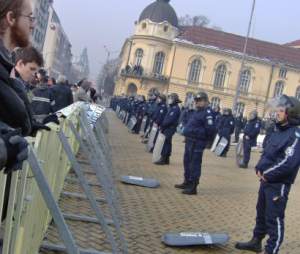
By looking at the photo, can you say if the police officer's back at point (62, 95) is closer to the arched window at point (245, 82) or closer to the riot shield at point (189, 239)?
the riot shield at point (189, 239)

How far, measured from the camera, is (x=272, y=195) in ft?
20.5

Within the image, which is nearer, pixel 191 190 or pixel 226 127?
pixel 191 190

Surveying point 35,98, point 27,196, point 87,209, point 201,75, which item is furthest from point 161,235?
point 201,75

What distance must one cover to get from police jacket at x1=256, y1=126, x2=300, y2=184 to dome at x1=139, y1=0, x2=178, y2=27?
73093 millimetres

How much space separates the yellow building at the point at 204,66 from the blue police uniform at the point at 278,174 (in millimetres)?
67760

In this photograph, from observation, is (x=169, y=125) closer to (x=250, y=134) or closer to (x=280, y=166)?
(x=250, y=134)

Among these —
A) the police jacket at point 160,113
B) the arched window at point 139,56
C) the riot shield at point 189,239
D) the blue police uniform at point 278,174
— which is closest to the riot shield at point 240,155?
the police jacket at point 160,113

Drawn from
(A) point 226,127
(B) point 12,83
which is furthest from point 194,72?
(B) point 12,83

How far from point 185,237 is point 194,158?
4.07m

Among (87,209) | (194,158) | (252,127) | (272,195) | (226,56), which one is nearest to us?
(272,195)

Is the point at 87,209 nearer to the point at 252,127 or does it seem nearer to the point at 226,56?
the point at 252,127

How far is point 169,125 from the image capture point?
14.5 metres

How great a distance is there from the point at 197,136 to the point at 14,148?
8748 millimetres

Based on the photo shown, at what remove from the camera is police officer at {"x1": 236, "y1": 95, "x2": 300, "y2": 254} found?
6090mm
